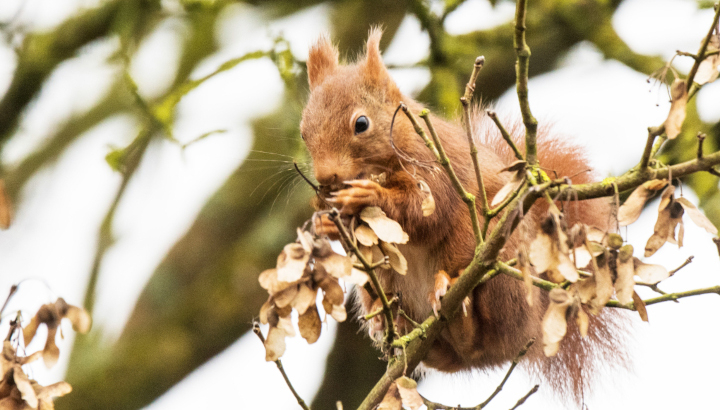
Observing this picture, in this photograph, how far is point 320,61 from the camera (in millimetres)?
2824

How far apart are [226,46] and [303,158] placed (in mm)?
836

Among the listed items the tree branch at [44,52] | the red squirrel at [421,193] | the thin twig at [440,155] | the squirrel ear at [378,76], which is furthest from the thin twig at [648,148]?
the tree branch at [44,52]

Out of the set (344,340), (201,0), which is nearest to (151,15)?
(201,0)

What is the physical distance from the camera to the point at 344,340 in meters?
3.51

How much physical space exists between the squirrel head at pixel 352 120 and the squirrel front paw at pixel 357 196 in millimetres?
218

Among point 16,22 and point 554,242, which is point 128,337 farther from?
point 554,242

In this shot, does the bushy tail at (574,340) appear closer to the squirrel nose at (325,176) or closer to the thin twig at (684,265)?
the squirrel nose at (325,176)

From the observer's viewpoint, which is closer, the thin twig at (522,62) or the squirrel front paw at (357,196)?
the thin twig at (522,62)

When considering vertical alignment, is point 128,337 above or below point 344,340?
above

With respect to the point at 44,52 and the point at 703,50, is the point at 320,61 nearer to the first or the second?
the point at 44,52

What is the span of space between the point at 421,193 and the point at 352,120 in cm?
42

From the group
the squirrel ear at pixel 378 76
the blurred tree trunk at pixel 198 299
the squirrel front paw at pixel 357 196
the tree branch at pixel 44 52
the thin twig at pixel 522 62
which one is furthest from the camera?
the tree branch at pixel 44 52

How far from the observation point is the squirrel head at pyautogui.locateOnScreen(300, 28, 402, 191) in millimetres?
2336

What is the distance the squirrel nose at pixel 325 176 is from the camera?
2.22 m
